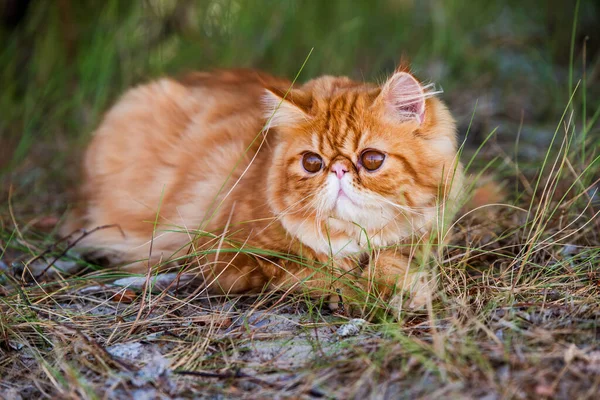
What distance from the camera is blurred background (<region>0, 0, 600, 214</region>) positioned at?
3713 mm

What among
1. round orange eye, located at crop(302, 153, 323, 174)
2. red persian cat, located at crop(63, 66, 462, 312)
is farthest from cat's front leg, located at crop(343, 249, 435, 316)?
round orange eye, located at crop(302, 153, 323, 174)

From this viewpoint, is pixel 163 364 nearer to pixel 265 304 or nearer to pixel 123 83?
pixel 265 304

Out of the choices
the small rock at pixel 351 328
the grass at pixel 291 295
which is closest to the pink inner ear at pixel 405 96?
the grass at pixel 291 295

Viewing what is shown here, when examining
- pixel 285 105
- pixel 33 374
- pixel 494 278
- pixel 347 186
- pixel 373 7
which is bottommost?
pixel 33 374

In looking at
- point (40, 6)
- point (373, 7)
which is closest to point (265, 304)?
point (40, 6)

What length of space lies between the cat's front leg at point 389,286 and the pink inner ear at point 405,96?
18.0 inches

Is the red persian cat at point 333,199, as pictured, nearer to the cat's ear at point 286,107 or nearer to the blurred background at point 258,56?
the cat's ear at point 286,107

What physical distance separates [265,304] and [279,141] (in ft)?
1.94

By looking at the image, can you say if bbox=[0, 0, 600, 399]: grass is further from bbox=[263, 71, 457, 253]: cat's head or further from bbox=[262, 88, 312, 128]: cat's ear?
bbox=[262, 88, 312, 128]: cat's ear

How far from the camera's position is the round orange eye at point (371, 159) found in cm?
196

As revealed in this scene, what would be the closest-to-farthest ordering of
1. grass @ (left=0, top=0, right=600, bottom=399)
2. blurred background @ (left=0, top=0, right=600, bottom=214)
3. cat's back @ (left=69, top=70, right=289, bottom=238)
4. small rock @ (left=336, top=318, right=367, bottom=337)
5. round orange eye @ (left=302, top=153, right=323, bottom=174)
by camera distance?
1. grass @ (left=0, top=0, right=600, bottom=399)
2. small rock @ (left=336, top=318, right=367, bottom=337)
3. round orange eye @ (left=302, top=153, right=323, bottom=174)
4. cat's back @ (left=69, top=70, right=289, bottom=238)
5. blurred background @ (left=0, top=0, right=600, bottom=214)

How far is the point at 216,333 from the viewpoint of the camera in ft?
6.30

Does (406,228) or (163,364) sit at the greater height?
(406,228)

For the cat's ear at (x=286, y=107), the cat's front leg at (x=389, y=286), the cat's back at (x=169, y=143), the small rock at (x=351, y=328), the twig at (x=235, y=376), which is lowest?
the twig at (x=235, y=376)
